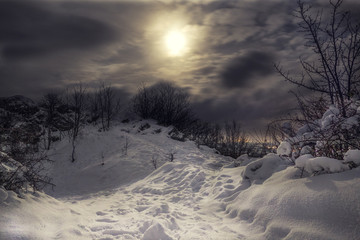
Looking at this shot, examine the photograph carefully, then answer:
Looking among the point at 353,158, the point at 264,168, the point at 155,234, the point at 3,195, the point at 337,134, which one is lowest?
the point at 155,234

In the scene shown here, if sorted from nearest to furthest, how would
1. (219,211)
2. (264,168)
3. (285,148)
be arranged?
(285,148)
(219,211)
(264,168)

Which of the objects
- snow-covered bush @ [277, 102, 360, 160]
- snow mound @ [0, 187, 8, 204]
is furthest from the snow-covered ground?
snow-covered bush @ [277, 102, 360, 160]

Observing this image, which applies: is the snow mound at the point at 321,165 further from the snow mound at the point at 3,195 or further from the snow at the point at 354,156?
the snow mound at the point at 3,195

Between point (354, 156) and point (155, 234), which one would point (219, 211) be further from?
point (354, 156)

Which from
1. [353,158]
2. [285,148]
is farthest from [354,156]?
[285,148]

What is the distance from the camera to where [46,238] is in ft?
10.2

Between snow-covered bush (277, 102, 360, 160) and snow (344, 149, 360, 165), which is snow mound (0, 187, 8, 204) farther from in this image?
snow (344, 149, 360, 165)

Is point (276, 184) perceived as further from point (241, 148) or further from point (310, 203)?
point (241, 148)

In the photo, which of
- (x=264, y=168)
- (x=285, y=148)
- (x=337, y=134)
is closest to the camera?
(x=337, y=134)

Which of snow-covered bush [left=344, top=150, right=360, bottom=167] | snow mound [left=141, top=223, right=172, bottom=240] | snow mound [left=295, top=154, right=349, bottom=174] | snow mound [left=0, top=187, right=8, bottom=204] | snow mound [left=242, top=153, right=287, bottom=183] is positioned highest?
snow-covered bush [left=344, top=150, right=360, bottom=167]

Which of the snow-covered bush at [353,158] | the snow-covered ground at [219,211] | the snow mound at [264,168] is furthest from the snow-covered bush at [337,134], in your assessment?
the snow mound at [264,168]

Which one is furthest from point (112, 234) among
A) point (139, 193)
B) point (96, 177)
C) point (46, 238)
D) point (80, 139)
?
point (80, 139)

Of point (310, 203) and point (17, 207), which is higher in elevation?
point (310, 203)

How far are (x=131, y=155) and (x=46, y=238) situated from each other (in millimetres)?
13522
